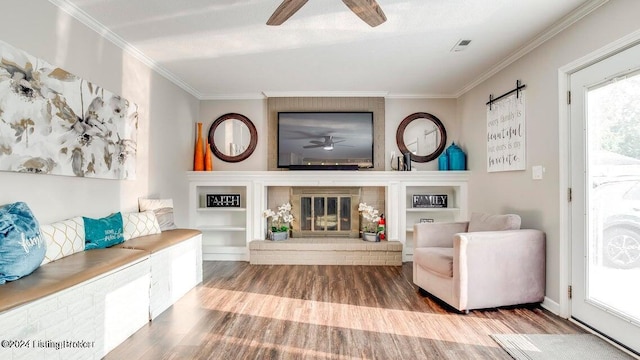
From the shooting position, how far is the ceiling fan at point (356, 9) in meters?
1.94

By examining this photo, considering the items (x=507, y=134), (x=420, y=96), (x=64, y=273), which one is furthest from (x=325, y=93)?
(x=64, y=273)

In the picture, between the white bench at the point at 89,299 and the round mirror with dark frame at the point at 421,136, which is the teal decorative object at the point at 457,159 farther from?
the white bench at the point at 89,299

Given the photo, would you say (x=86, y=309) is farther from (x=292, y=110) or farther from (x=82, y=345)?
(x=292, y=110)

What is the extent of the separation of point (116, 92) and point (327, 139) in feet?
8.92

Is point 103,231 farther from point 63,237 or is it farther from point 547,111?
point 547,111

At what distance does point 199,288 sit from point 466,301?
8.58 ft

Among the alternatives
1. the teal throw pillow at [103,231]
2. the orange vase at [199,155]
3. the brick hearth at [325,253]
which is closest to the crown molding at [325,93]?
the orange vase at [199,155]

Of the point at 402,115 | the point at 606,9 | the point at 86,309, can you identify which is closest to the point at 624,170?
the point at 606,9

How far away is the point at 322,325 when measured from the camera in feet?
8.17

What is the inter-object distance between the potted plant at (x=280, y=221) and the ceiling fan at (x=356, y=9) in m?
2.92

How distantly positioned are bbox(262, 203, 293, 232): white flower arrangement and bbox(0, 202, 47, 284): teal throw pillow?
2.85 metres

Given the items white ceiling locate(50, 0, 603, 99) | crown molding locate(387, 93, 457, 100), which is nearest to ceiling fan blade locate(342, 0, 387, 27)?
white ceiling locate(50, 0, 603, 99)

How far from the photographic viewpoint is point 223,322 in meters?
2.54

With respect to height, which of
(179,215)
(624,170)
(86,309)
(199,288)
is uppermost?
(624,170)
